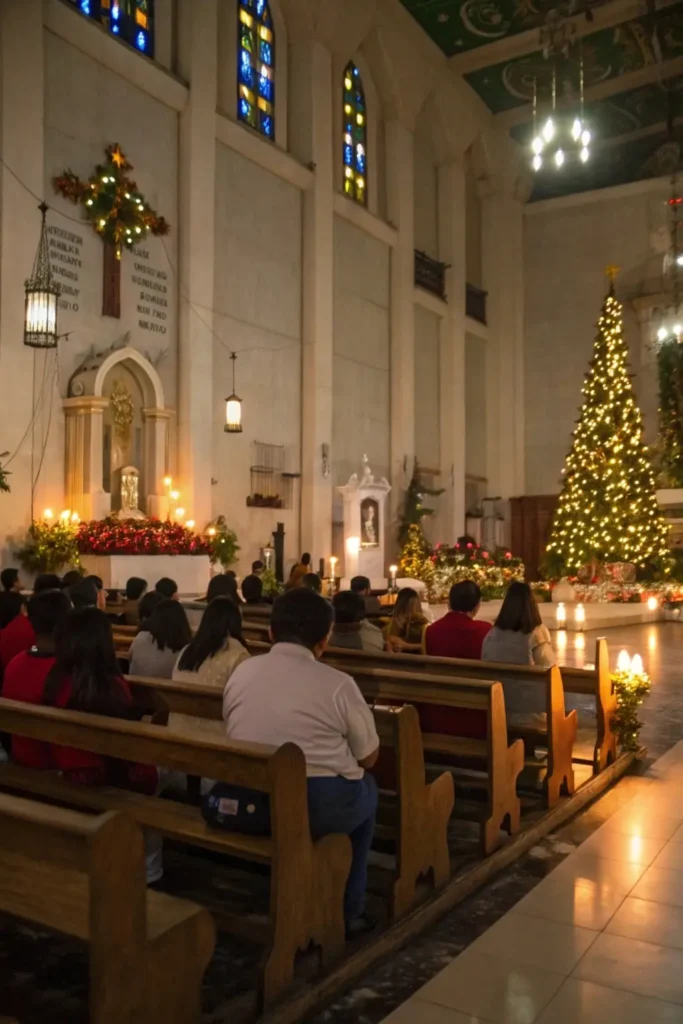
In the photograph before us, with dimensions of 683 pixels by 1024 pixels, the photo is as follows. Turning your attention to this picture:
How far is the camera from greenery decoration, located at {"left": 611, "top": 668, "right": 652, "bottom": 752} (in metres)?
5.06

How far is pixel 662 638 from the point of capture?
12.0 meters

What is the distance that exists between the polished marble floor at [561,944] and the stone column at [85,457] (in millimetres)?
8725

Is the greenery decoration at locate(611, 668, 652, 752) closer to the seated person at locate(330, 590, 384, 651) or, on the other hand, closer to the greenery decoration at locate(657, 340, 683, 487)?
the seated person at locate(330, 590, 384, 651)

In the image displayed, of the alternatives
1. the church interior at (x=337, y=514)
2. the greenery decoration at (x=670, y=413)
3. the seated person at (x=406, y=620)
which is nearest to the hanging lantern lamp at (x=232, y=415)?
the church interior at (x=337, y=514)

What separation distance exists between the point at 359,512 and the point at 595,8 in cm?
1178

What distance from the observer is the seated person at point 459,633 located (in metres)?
4.66

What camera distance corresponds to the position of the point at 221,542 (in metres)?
13.1

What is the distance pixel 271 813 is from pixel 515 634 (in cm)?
245

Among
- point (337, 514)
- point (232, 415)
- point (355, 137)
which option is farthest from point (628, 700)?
point (355, 137)

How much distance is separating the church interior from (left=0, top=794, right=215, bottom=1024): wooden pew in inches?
0.4

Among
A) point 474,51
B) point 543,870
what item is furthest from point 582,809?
point 474,51

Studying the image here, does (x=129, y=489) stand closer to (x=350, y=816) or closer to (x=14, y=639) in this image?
(x=14, y=639)

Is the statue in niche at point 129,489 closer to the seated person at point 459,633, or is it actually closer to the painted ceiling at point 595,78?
the seated person at point 459,633

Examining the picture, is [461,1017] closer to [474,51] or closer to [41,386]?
[41,386]
